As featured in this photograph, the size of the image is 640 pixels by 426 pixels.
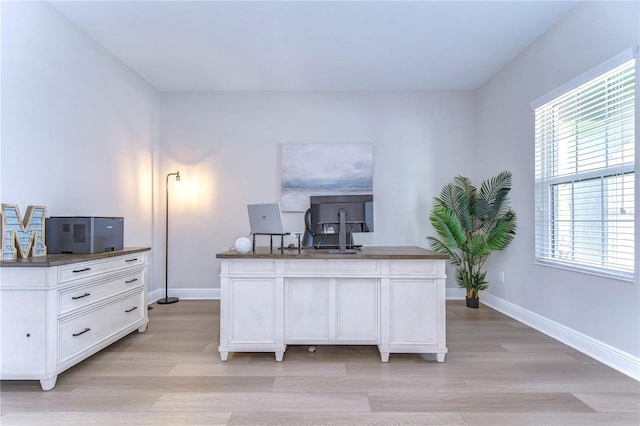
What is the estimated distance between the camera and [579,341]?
9.24 feet

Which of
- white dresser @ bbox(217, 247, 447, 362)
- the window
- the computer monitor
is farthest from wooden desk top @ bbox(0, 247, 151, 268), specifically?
the window

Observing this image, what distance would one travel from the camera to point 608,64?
2.54 m

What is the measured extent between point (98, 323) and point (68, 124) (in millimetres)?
1833

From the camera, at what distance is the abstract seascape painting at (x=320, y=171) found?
460 cm

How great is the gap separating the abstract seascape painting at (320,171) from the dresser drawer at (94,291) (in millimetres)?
2075

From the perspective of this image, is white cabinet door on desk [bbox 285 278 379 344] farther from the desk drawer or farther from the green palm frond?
the green palm frond

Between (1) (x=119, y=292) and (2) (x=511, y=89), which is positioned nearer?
(1) (x=119, y=292)

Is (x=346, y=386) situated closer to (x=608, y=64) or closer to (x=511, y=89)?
(x=608, y=64)

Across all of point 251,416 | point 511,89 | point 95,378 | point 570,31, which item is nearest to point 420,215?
point 511,89

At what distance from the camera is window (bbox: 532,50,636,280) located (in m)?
2.45

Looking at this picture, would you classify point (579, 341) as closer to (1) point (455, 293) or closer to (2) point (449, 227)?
(2) point (449, 227)

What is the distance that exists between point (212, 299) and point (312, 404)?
9.98ft

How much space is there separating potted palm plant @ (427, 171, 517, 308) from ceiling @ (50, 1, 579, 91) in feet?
4.86

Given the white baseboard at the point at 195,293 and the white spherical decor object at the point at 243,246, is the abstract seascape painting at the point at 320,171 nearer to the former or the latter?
the white baseboard at the point at 195,293
